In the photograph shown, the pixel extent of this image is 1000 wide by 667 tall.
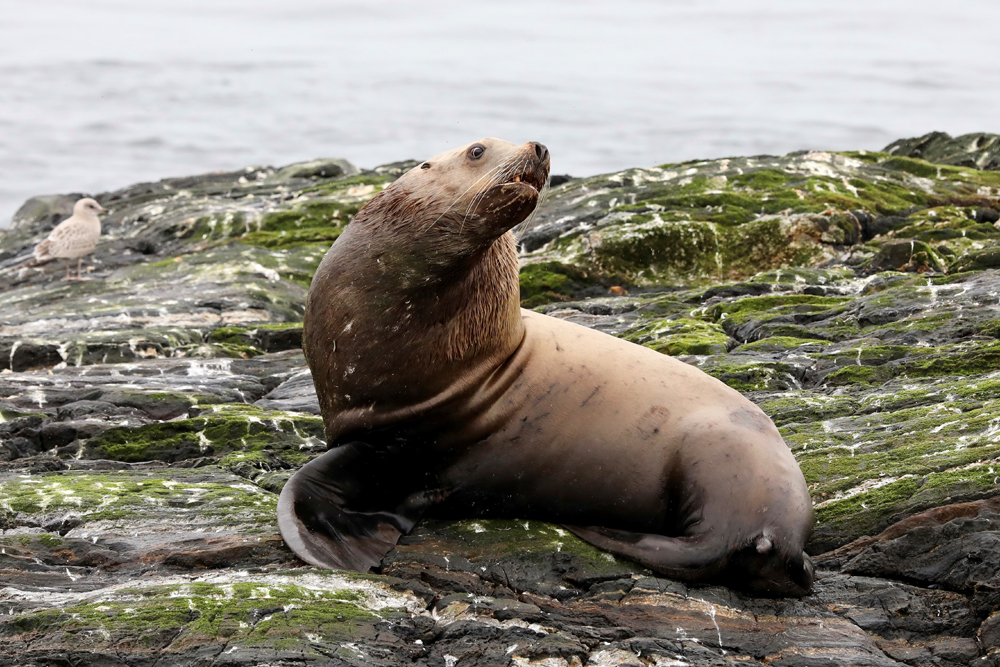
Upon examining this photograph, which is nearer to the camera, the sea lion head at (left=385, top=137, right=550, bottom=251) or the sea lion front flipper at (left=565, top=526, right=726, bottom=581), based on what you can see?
the sea lion front flipper at (left=565, top=526, right=726, bottom=581)

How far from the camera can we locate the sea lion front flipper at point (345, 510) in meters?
5.33

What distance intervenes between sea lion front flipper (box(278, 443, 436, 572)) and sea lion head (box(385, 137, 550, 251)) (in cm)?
122

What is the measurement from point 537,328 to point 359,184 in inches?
618

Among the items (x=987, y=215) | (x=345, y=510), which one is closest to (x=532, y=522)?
(x=345, y=510)

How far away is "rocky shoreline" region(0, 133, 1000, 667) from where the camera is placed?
185 inches

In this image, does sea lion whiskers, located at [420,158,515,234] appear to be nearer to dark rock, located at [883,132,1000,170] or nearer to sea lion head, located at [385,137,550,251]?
sea lion head, located at [385,137,550,251]

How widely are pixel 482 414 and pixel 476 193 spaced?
115 centimetres

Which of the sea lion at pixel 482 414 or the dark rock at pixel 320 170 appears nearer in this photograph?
the sea lion at pixel 482 414

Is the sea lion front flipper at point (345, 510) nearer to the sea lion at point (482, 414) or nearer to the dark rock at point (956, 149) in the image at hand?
the sea lion at point (482, 414)

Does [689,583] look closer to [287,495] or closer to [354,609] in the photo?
[354,609]

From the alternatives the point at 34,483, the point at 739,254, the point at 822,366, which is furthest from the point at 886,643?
the point at 739,254

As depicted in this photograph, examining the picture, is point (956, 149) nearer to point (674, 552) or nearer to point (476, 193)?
point (476, 193)

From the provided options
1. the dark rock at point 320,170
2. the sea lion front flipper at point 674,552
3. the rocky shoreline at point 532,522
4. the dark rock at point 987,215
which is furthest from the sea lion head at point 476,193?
the dark rock at point 320,170

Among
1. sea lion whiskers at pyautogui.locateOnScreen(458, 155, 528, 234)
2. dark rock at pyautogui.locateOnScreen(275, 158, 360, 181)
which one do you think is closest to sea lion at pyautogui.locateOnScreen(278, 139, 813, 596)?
sea lion whiskers at pyautogui.locateOnScreen(458, 155, 528, 234)
